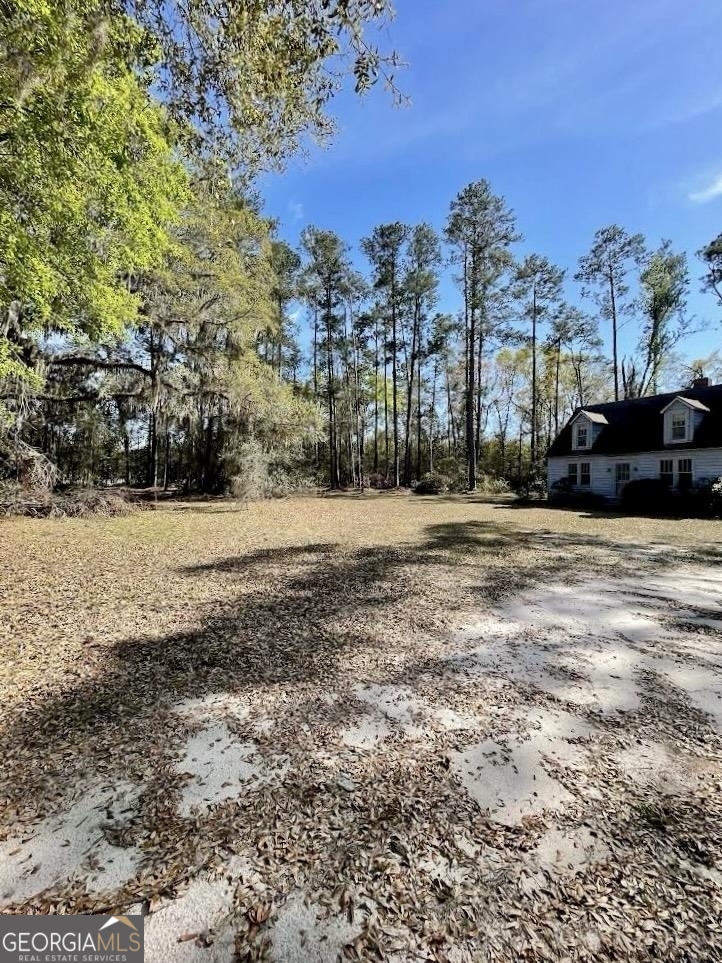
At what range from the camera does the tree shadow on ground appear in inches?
92.0

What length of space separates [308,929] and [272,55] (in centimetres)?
611

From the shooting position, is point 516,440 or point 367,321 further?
point 516,440

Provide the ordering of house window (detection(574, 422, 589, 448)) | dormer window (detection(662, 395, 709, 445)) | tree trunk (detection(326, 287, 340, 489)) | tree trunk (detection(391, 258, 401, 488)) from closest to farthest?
1. dormer window (detection(662, 395, 709, 445))
2. house window (detection(574, 422, 589, 448))
3. tree trunk (detection(391, 258, 401, 488))
4. tree trunk (detection(326, 287, 340, 489))

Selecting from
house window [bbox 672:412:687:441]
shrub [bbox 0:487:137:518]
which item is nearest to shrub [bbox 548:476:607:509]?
house window [bbox 672:412:687:441]

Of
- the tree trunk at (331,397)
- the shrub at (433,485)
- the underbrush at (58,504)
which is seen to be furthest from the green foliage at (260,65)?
the tree trunk at (331,397)

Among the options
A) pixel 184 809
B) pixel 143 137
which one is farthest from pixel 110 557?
pixel 143 137

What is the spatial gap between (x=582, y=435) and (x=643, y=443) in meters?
2.45

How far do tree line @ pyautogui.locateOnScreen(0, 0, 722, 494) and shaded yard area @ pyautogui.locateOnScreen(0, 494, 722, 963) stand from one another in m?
5.12

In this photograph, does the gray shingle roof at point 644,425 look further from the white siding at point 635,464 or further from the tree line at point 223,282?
the tree line at point 223,282

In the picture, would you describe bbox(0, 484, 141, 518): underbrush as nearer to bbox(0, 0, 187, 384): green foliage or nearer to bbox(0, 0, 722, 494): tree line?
bbox(0, 0, 722, 494): tree line

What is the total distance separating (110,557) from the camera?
6648 mm

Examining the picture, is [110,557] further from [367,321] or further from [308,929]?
[367,321]

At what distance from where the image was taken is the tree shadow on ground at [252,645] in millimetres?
2338

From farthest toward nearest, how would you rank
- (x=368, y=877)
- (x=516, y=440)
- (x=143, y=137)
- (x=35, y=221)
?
(x=516, y=440) → (x=143, y=137) → (x=35, y=221) → (x=368, y=877)
